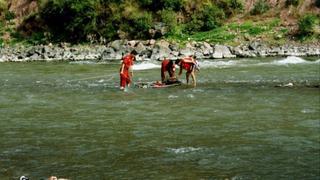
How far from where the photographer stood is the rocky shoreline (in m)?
42.2

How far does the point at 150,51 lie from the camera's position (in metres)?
42.9

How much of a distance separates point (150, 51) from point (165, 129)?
2649 cm

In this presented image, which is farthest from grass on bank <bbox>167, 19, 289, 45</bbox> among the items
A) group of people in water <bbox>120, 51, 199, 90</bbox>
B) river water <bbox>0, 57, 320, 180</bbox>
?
group of people in water <bbox>120, 51, 199, 90</bbox>

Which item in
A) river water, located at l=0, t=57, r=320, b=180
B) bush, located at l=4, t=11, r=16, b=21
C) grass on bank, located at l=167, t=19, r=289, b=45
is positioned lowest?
river water, located at l=0, t=57, r=320, b=180

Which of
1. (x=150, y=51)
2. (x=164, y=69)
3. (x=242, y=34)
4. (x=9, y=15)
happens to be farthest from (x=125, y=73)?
(x=9, y=15)

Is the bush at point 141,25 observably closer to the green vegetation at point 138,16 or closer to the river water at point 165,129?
the green vegetation at point 138,16

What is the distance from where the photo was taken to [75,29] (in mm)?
52875

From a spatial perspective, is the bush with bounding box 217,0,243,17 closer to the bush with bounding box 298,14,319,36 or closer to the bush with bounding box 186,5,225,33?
the bush with bounding box 186,5,225,33

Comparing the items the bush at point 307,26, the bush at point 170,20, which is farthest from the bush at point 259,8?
the bush at point 170,20

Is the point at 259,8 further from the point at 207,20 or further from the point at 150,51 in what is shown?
the point at 150,51

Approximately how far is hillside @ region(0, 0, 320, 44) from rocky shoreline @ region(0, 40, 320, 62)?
2902 millimetres

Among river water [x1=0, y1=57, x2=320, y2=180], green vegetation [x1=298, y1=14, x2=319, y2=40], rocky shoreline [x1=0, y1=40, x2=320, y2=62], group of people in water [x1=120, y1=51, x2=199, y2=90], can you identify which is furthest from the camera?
green vegetation [x1=298, y1=14, x2=319, y2=40]

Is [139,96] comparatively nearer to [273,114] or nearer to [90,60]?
[273,114]

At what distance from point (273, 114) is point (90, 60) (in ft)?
87.2
